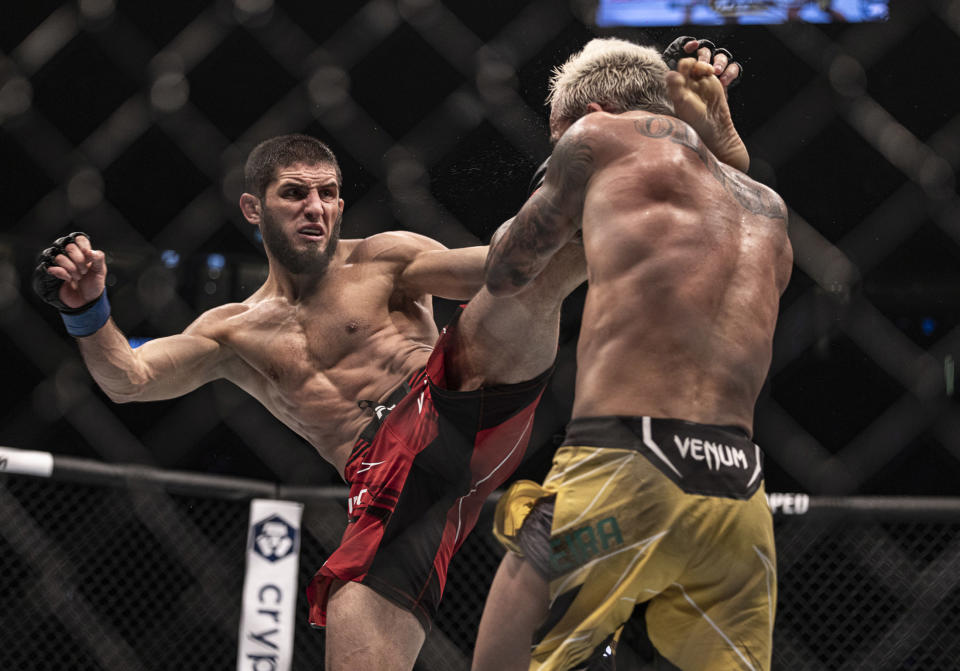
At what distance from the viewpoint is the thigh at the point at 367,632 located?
71.3 inches

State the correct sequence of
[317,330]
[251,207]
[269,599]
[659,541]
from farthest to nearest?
1. [269,599]
2. [251,207]
3. [317,330]
4. [659,541]

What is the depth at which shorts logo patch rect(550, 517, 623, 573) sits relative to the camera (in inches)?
49.0

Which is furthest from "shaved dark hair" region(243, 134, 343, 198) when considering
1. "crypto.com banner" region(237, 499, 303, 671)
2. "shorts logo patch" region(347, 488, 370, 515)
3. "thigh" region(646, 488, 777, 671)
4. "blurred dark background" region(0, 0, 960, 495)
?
"blurred dark background" region(0, 0, 960, 495)

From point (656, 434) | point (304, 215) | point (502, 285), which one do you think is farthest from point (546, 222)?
point (304, 215)

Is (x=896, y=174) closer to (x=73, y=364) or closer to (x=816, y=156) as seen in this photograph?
(x=816, y=156)

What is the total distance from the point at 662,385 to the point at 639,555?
0.21 meters

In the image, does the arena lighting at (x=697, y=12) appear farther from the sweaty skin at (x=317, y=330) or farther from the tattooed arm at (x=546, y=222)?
the tattooed arm at (x=546, y=222)

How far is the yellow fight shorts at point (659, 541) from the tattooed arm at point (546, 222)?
30 cm

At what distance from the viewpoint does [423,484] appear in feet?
6.29

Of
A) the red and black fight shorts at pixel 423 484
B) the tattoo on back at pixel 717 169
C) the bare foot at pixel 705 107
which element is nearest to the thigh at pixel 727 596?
the tattoo on back at pixel 717 169

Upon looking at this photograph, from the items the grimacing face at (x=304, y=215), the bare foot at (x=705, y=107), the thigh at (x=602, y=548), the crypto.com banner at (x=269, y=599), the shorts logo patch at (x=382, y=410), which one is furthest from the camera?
the crypto.com banner at (x=269, y=599)

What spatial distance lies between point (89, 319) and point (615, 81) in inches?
41.7

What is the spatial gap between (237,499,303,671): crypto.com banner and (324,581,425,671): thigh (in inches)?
28.3

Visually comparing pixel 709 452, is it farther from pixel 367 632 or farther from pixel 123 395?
pixel 123 395
